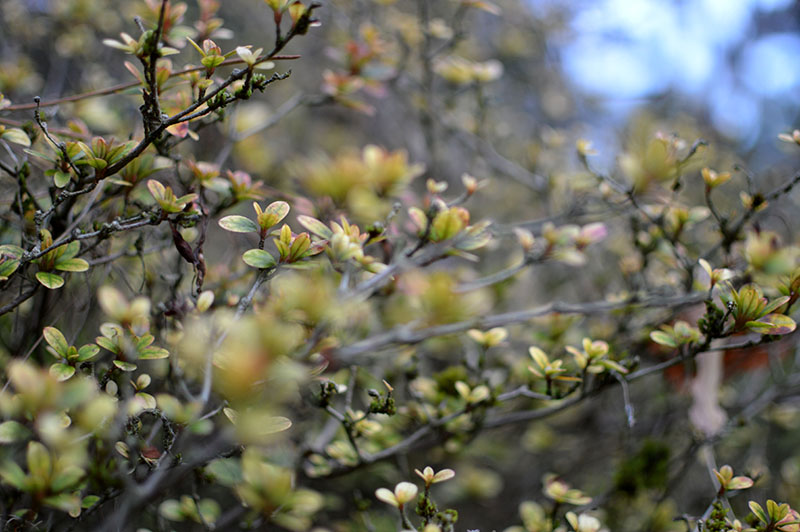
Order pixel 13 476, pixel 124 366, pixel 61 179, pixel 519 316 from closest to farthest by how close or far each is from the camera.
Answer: pixel 13 476
pixel 124 366
pixel 61 179
pixel 519 316

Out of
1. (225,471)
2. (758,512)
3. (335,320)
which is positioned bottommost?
(225,471)

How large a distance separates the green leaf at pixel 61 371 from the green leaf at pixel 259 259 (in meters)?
0.31

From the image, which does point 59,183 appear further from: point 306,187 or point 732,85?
point 732,85

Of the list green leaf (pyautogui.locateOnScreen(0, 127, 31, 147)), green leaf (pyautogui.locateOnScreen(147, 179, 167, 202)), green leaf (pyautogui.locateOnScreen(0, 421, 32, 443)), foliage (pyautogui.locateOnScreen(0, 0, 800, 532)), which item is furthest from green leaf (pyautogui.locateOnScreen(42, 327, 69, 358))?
green leaf (pyautogui.locateOnScreen(0, 127, 31, 147))

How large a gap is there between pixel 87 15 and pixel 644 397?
8.50ft

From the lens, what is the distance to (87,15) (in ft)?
6.50

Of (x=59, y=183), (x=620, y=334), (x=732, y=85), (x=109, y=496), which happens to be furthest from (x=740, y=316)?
(x=732, y=85)

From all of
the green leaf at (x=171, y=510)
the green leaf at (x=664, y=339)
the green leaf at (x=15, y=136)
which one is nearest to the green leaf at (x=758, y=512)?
the green leaf at (x=664, y=339)

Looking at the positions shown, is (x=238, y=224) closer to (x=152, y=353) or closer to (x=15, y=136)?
(x=152, y=353)

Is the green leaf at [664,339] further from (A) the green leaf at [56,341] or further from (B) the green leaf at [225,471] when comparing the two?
(A) the green leaf at [56,341]

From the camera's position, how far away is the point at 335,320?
79 cm

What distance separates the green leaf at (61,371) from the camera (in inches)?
30.5

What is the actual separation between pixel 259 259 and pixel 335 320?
0.16m

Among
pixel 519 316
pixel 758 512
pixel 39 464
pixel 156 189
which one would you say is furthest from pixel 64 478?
pixel 758 512
